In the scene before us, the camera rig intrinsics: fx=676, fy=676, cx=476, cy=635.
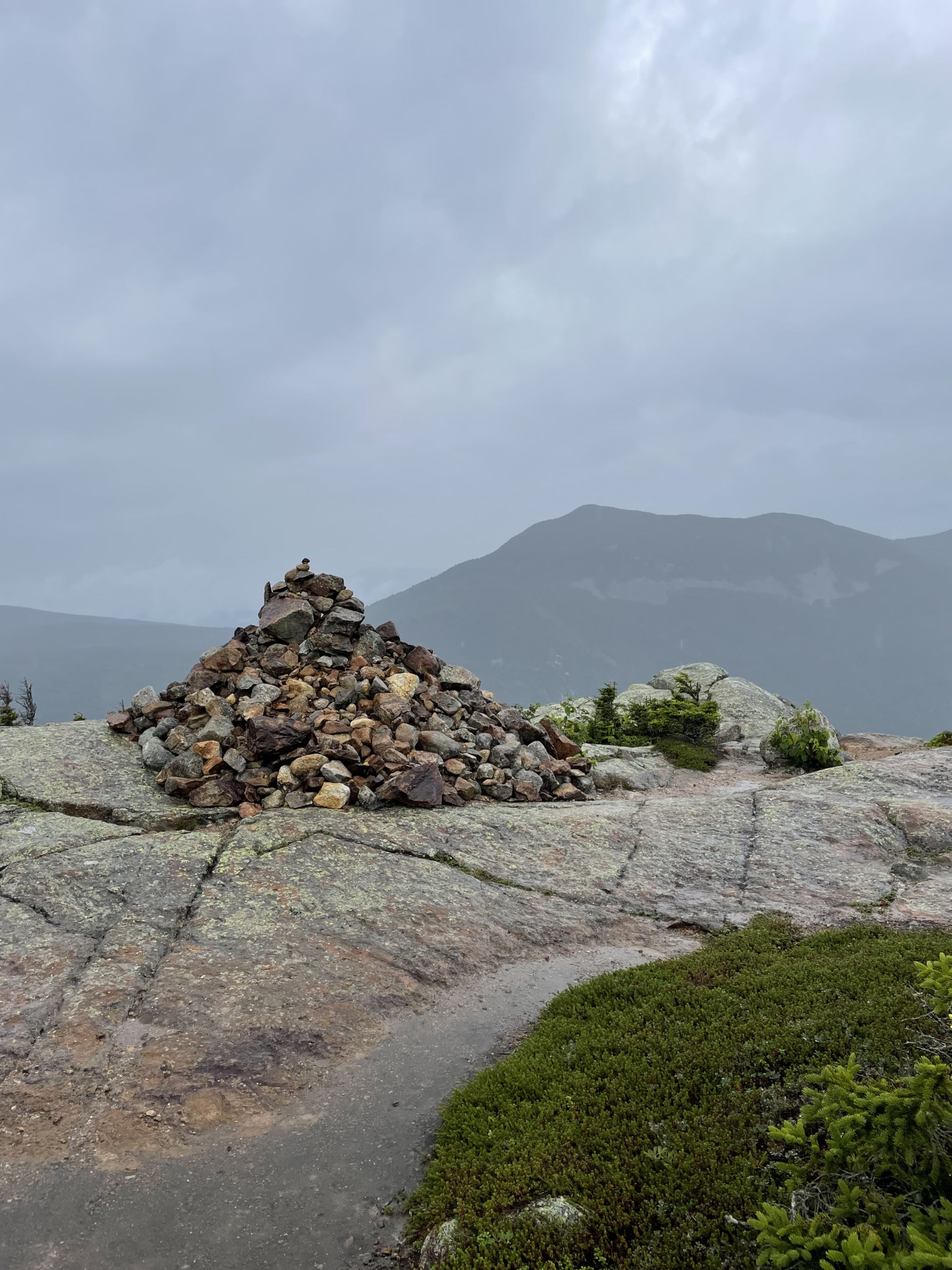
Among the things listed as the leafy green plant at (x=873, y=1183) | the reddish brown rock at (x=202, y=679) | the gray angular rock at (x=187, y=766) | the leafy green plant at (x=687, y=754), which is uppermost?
the reddish brown rock at (x=202, y=679)

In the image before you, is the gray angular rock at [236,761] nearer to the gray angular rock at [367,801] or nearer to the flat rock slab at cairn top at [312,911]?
the flat rock slab at cairn top at [312,911]

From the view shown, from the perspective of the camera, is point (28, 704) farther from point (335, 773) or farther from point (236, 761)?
point (335, 773)

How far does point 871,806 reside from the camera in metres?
15.8

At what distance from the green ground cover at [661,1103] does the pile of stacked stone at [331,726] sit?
7644 mm

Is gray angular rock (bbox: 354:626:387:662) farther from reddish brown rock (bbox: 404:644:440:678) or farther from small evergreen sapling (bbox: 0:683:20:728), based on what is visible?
small evergreen sapling (bbox: 0:683:20:728)

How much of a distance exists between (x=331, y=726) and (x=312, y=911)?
594 cm

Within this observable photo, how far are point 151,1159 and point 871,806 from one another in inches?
613

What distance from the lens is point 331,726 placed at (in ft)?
53.0

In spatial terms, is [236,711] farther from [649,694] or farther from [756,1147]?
[649,694]

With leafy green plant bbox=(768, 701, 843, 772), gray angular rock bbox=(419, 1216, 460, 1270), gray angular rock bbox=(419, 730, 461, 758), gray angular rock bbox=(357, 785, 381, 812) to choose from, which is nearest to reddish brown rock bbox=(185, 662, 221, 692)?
gray angular rock bbox=(419, 730, 461, 758)

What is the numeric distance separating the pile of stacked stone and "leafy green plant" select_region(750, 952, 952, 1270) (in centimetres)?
1126

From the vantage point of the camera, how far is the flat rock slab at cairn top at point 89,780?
13828mm

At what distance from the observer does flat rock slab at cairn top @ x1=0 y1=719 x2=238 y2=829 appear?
544 inches

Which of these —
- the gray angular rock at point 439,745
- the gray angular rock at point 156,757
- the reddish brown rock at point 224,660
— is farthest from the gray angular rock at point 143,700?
the gray angular rock at point 439,745
